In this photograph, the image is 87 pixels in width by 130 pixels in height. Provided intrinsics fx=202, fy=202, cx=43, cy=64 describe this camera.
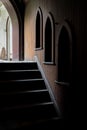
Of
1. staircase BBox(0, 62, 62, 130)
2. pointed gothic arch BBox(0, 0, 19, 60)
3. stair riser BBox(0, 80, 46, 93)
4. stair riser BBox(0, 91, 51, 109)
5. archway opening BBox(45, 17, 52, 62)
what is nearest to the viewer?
staircase BBox(0, 62, 62, 130)

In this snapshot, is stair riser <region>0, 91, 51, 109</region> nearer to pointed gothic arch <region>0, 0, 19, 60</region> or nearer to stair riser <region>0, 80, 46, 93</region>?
stair riser <region>0, 80, 46, 93</region>

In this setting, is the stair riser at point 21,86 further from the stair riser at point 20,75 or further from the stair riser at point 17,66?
the stair riser at point 17,66

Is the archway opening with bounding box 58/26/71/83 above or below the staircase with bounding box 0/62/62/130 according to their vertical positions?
above

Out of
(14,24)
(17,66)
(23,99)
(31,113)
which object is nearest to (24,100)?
(23,99)

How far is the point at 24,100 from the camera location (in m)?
4.08

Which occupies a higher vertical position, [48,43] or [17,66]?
[48,43]

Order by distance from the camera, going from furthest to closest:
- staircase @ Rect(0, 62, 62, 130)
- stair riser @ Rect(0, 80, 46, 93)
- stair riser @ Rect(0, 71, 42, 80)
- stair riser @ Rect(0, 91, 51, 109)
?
stair riser @ Rect(0, 71, 42, 80), stair riser @ Rect(0, 80, 46, 93), stair riser @ Rect(0, 91, 51, 109), staircase @ Rect(0, 62, 62, 130)

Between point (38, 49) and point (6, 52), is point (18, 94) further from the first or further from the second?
point (6, 52)

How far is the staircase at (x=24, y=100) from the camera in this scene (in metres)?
3.60

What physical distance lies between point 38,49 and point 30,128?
2.18 meters

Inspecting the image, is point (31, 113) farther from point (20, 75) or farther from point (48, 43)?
point (48, 43)

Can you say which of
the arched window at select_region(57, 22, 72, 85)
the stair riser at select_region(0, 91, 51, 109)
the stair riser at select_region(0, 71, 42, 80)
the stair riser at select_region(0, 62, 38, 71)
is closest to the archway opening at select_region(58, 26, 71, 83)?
the arched window at select_region(57, 22, 72, 85)

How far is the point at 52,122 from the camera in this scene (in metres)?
3.71

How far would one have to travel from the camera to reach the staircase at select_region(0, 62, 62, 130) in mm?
3600
